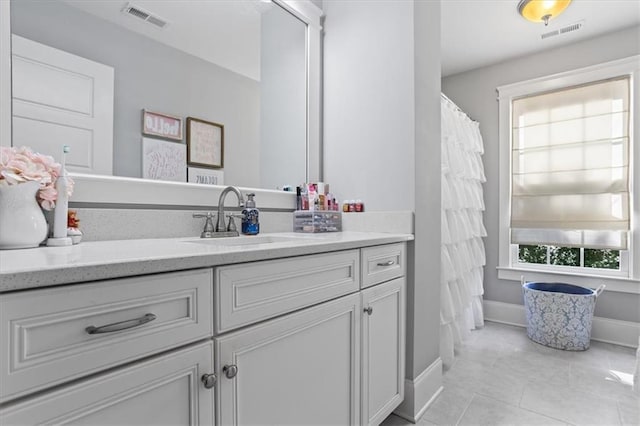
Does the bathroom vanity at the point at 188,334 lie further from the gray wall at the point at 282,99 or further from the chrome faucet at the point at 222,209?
the gray wall at the point at 282,99

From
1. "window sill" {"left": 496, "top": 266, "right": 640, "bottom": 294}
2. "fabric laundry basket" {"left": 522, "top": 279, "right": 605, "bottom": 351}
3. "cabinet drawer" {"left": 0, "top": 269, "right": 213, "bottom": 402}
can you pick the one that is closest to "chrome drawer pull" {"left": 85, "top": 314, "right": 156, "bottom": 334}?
"cabinet drawer" {"left": 0, "top": 269, "right": 213, "bottom": 402}

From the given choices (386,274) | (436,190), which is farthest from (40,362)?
(436,190)

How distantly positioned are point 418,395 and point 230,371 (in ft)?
4.06

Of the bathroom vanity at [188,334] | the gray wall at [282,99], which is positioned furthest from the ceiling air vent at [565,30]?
the bathroom vanity at [188,334]

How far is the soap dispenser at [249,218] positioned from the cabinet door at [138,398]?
2.56 ft

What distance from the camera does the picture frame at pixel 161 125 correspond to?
1287 millimetres

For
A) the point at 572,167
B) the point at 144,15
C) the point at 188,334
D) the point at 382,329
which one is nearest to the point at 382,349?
the point at 382,329

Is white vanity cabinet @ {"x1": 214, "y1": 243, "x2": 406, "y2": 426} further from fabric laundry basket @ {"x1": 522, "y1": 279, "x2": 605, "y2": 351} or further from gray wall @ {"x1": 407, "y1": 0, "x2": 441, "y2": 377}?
fabric laundry basket @ {"x1": 522, "y1": 279, "x2": 605, "y2": 351}

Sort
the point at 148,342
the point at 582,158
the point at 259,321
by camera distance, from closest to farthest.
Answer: the point at 148,342 < the point at 259,321 < the point at 582,158

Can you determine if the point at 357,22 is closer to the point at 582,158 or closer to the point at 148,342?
the point at 148,342

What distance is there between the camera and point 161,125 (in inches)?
52.5

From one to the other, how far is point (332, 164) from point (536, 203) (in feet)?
7.13

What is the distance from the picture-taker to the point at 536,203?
3023 millimetres

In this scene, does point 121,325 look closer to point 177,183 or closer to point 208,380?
point 208,380
